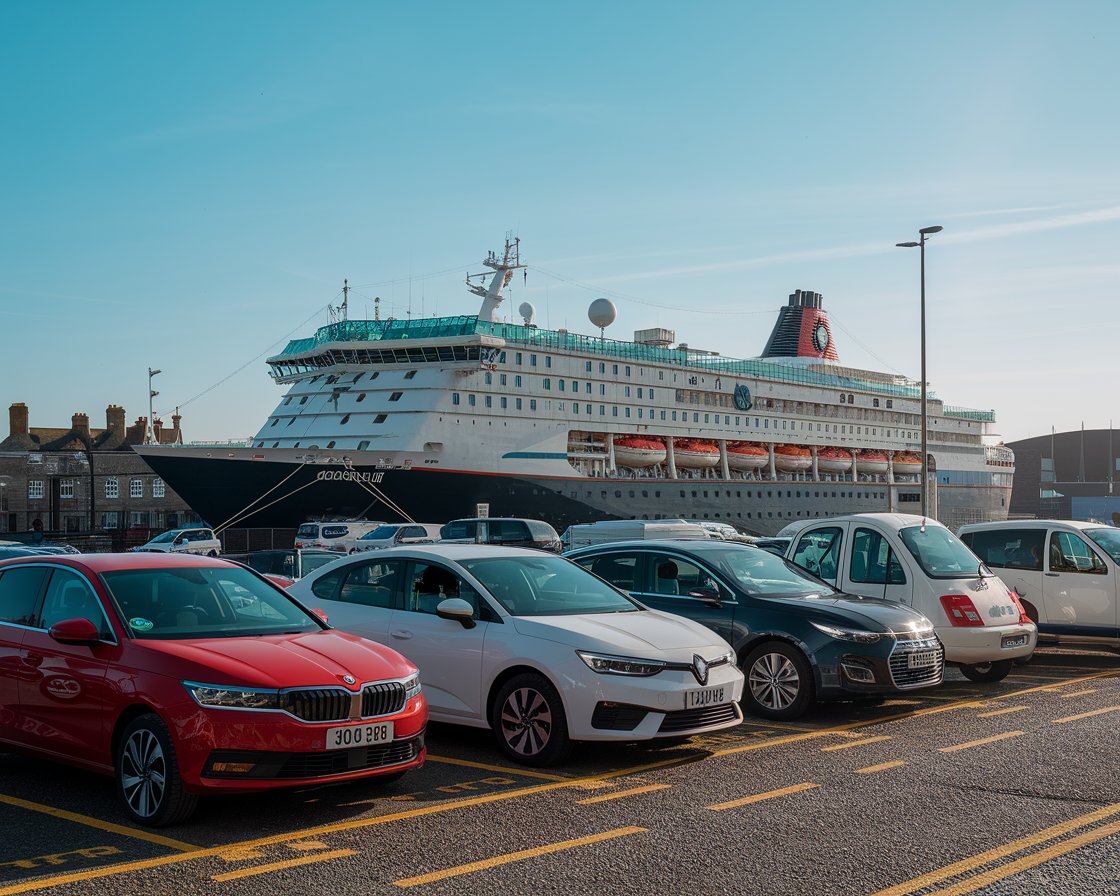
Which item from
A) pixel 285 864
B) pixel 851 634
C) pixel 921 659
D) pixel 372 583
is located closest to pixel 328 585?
pixel 372 583

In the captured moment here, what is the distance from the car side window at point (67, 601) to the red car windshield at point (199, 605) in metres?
0.15

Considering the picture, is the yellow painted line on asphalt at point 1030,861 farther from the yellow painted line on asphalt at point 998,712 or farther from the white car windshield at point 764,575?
the white car windshield at point 764,575

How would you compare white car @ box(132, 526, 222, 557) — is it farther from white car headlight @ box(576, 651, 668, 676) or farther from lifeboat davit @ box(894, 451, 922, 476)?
lifeboat davit @ box(894, 451, 922, 476)

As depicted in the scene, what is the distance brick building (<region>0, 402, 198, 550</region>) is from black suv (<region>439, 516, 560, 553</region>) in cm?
3547

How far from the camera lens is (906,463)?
71250 millimetres

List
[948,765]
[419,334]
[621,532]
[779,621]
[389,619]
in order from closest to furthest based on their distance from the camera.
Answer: [948,765]
[389,619]
[779,621]
[621,532]
[419,334]

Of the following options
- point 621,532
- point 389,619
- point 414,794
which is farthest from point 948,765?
point 621,532

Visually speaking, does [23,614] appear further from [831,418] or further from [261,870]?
[831,418]

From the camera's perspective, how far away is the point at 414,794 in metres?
6.89

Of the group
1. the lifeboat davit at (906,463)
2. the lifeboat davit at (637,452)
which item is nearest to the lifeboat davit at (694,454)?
the lifeboat davit at (637,452)

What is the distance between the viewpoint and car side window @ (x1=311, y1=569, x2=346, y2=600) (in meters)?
9.31

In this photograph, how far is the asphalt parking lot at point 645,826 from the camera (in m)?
5.14

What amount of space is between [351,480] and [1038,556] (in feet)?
101

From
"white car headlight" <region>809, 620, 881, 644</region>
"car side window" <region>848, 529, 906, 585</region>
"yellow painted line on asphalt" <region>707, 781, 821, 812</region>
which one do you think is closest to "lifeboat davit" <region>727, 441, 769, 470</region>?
"car side window" <region>848, 529, 906, 585</region>
